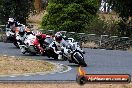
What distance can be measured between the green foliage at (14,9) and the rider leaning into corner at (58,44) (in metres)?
16.9

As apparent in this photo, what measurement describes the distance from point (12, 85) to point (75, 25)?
2457 centimetres

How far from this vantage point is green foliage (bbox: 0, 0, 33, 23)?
1511 inches

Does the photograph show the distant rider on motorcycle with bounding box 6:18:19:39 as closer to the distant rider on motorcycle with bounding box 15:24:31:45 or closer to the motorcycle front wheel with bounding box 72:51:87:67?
the distant rider on motorcycle with bounding box 15:24:31:45

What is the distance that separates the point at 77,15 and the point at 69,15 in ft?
2.02

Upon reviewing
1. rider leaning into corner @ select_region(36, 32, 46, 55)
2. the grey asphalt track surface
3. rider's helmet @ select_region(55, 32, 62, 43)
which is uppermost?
rider's helmet @ select_region(55, 32, 62, 43)

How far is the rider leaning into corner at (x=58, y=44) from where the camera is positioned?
21047 mm

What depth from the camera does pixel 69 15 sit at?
1506 inches

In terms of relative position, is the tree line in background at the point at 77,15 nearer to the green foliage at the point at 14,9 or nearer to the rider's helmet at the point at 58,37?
the green foliage at the point at 14,9

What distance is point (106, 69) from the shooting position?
60.1 feet

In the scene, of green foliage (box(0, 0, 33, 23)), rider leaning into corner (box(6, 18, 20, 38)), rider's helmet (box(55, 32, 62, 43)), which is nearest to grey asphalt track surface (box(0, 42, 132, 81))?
rider's helmet (box(55, 32, 62, 43))

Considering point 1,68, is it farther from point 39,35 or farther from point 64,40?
point 39,35

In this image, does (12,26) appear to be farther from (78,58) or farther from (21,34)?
(78,58)

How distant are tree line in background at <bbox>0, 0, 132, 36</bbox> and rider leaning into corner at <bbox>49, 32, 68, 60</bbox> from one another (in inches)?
509

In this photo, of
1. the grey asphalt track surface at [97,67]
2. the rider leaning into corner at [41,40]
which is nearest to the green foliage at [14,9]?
the grey asphalt track surface at [97,67]
